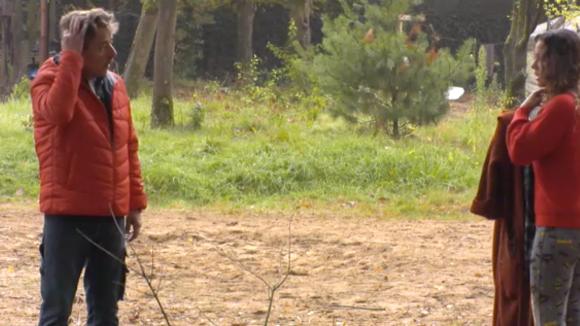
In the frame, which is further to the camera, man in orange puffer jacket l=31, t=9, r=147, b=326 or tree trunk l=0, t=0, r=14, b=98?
tree trunk l=0, t=0, r=14, b=98

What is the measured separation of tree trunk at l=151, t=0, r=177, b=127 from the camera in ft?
54.0

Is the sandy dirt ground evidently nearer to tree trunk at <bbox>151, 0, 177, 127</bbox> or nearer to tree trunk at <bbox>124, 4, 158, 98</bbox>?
tree trunk at <bbox>151, 0, 177, 127</bbox>

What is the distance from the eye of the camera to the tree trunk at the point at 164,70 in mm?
16469

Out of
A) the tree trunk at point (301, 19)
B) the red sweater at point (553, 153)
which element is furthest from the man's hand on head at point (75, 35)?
the tree trunk at point (301, 19)

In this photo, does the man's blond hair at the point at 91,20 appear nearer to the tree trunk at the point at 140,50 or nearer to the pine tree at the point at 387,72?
the pine tree at the point at 387,72

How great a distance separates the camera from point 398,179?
43.9 feet

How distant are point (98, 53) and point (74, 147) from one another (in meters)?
0.39

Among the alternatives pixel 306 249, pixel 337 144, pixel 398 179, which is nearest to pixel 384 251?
pixel 306 249

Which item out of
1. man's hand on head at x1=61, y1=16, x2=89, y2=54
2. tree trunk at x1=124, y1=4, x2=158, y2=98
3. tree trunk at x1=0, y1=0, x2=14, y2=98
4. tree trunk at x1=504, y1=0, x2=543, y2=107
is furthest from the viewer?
tree trunk at x1=0, y1=0, x2=14, y2=98

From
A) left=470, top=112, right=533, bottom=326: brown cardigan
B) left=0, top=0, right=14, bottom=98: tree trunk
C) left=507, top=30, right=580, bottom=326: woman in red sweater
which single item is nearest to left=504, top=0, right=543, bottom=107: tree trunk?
left=0, top=0, right=14, bottom=98: tree trunk

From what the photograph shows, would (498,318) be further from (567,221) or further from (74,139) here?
(74,139)

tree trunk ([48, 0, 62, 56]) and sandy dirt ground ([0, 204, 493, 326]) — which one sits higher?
tree trunk ([48, 0, 62, 56])

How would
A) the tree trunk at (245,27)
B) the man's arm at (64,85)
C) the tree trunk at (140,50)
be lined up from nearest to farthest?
the man's arm at (64,85), the tree trunk at (140,50), the tree trunk at (245,27)

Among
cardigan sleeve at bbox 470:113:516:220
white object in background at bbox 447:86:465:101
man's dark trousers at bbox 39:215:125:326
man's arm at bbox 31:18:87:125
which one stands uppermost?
man's arm at bbox 31:18:87:125
